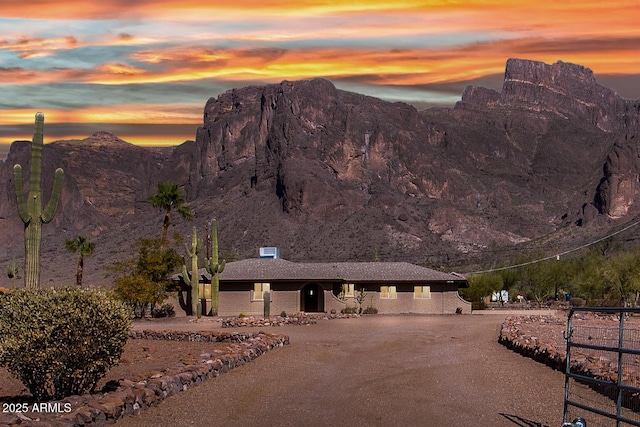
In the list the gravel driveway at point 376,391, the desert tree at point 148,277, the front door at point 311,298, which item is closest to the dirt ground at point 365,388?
the gravel driveway at point 376,391

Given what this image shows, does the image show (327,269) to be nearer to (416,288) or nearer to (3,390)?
(416,288)

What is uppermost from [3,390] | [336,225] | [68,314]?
[336,225]

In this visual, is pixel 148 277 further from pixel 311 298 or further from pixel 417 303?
pixel 417 303

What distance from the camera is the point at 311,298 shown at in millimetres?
70875

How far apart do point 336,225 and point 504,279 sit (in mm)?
66047

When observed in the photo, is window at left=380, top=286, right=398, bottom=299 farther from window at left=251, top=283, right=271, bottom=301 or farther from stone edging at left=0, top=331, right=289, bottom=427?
stone edging at left=0, top=331, right=289, bottom=427

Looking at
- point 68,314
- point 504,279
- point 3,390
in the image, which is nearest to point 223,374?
point 3,390

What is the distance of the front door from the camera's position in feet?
227

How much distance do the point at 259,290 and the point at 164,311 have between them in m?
6.29

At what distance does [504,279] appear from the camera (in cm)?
11031

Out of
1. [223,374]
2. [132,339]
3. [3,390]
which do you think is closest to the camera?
[3,390]

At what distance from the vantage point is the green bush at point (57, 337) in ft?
58.1

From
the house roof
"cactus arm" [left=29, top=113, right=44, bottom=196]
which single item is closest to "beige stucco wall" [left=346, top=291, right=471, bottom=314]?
the house roof

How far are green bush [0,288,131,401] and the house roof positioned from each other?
46848 mm
